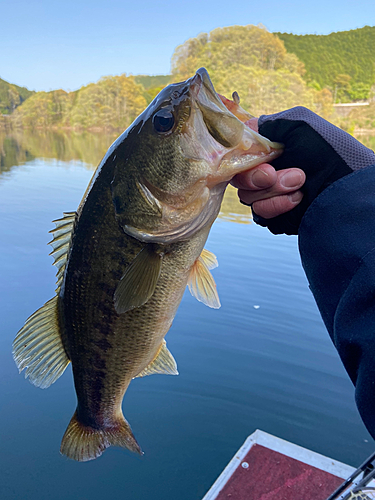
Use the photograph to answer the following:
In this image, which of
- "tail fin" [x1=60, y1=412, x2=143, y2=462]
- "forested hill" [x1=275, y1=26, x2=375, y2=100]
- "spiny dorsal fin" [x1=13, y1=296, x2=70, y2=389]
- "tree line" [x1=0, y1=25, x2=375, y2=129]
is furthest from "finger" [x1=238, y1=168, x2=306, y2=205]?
"forested hill" [x1=275, y1=26, x2=375, y2=100]

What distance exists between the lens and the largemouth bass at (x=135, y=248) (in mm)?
1501

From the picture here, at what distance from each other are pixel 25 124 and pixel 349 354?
105 m

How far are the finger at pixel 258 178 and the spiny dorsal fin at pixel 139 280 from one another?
1.52 feet

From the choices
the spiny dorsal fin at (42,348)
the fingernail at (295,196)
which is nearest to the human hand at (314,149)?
the fingernail at (295,196)

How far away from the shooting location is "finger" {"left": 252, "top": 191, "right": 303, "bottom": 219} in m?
1.63

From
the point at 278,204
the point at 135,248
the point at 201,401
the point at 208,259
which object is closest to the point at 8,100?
the point at 201,401

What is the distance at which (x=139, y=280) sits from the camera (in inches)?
63.1

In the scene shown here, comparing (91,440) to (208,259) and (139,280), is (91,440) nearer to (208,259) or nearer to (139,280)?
(139,280)

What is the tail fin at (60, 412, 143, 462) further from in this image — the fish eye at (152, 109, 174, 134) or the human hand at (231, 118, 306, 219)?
the fish eye at (152, 109, 174, 134)

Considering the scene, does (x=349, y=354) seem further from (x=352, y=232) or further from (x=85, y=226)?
(x=85, y=226)

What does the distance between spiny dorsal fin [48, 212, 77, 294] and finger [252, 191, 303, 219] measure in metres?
0.85

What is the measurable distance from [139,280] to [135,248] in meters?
0.14

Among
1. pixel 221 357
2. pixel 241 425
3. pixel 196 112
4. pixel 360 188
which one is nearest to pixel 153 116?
pixel 196 112

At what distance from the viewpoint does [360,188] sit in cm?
141
